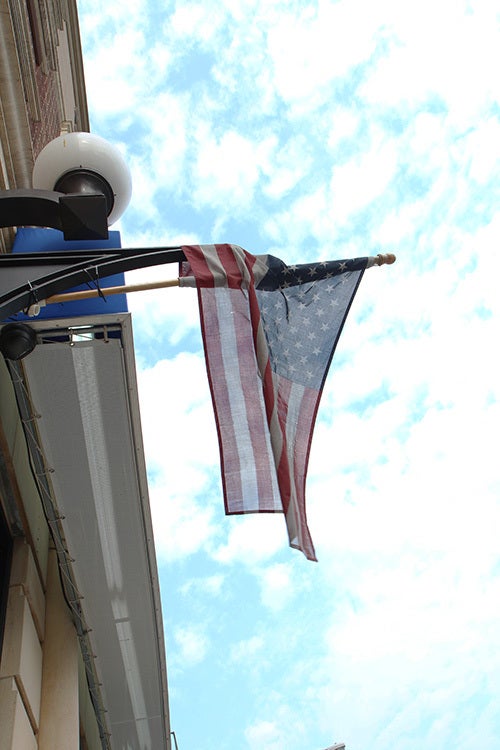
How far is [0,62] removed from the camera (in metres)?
6.45

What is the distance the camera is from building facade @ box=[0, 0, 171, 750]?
5.52 meters

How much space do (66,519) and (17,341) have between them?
3.17 m

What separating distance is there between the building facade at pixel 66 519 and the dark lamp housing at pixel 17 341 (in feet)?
4.09

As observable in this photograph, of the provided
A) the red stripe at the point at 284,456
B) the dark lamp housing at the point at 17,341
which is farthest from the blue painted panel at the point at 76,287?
the red stripe at the point at 284,456

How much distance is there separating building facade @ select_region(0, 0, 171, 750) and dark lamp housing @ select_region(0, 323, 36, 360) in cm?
125

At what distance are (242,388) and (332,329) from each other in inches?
33.1

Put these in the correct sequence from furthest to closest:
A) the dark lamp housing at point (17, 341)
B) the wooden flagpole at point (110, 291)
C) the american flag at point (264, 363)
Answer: the american flag at point (264, 363) → the wooden flagpole at point (110, 291) → the dark lamp housing at point (17, 341)

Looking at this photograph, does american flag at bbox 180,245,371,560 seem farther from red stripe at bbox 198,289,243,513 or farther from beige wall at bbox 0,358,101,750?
beige wall at bbox 0,358,101,750

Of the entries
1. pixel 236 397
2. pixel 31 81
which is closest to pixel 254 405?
pixel 236 397

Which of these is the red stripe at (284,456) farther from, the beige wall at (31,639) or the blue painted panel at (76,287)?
the beige wall at (31,639)

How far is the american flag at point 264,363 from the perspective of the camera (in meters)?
4.45

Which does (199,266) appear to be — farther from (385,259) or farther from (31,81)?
(31,81)

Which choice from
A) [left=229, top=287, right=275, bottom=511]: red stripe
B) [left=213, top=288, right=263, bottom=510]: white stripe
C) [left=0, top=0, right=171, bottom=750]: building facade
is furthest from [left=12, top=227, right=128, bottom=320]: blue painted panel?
[left=229, top=287, right=275, bottom=511]: red stripe

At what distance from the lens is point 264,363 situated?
449cm
